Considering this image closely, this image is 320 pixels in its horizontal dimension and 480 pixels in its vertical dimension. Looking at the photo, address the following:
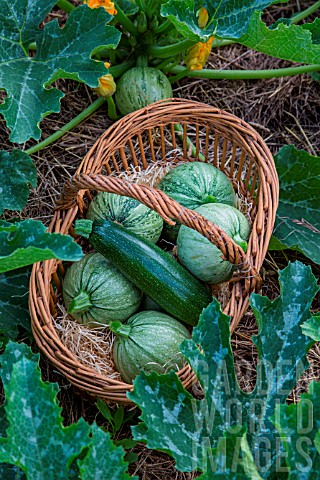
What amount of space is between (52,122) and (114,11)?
49 cm

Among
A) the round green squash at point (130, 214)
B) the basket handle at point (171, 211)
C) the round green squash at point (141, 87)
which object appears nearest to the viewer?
the basket handle at point (171, 211)

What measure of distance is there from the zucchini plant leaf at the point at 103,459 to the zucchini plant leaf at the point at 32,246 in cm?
35

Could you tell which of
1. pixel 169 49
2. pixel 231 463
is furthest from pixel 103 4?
pixel 231 463

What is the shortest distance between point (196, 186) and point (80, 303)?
48 centimetres

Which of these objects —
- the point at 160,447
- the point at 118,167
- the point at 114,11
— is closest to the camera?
the point at 160,447

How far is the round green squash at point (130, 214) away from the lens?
1844mm

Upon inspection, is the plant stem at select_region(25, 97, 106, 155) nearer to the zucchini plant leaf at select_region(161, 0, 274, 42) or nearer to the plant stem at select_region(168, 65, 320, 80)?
the plant stem at select_region(168, 65, 320, 80)

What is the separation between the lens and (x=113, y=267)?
5.95ft

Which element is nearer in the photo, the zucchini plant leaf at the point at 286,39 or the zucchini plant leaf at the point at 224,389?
the zucchini plant leaf at the point at 224,389

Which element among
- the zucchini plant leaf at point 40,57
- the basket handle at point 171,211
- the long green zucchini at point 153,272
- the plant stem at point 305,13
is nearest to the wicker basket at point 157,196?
the basket handle at point 171,211

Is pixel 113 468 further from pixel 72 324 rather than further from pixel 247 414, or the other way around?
pixel 72 324

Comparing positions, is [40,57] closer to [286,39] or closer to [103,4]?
[103,4]

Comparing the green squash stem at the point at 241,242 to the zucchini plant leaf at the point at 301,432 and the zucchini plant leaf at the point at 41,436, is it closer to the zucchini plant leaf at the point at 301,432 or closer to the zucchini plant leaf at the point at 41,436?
the zucchini plant leaf at the point at 301,432

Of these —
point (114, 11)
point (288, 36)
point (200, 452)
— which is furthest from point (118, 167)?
point (200, 452)
